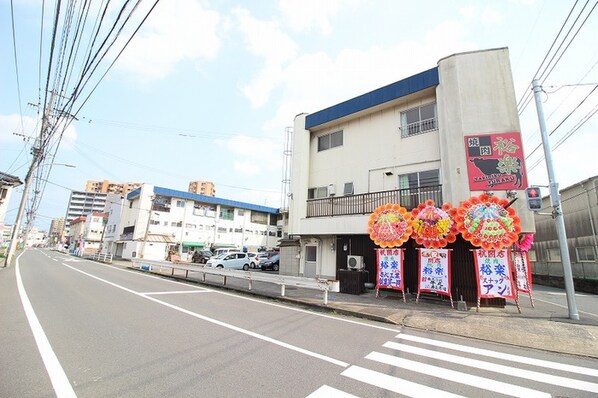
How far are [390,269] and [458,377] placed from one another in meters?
6.99

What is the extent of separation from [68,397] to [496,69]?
584 inches

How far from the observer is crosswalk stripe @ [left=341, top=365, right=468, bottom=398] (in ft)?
11.7

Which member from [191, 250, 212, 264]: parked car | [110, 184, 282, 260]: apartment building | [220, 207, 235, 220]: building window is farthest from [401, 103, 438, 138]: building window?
[220, 207, 235, 220]: building window

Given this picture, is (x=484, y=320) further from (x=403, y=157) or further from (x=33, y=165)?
(x=33, y=165)

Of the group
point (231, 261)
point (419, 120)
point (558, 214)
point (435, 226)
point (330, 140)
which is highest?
point (330, 140)

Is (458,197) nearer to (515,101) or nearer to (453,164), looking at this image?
(453,164)

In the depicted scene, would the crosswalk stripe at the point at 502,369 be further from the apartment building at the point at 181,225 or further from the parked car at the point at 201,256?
the apartment building at the point at 181,225

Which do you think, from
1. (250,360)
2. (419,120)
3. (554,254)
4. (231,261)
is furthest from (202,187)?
(250,360)

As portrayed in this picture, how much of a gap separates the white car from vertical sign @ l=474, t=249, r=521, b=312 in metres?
20.3

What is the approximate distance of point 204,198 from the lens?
43.1 meters

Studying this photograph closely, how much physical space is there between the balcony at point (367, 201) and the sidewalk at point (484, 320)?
4.09 m

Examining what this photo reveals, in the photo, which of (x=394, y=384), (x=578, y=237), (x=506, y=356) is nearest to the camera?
(x=394, y=384)

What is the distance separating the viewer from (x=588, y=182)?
59.7ft

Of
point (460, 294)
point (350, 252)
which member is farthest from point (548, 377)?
point (350, 252)
